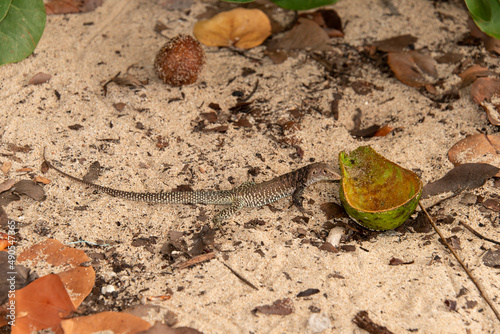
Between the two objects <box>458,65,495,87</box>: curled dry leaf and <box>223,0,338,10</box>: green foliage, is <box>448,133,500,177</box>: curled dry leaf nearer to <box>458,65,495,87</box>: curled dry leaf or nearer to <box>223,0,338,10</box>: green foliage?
<box>458,65,495,87</box>: curled dry leaf

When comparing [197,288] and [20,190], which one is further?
[20,190]

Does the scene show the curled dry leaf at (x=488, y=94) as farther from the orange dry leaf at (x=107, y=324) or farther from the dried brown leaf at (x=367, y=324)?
the orange dry leaf at (x=107, y=324)

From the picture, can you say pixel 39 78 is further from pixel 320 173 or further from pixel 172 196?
pixel 320 173

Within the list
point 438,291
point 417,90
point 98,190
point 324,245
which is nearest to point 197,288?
point 324,245

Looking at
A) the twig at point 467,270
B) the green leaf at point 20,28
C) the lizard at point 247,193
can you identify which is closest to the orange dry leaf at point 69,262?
the lizard at point 247,193

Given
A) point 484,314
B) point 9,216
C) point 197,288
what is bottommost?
point 484,314

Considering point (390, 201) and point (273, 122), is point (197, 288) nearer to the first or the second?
point (390, 201)

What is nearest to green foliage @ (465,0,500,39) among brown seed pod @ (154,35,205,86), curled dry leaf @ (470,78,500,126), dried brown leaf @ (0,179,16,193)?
curled dry leaf @ (470,78,500,126)
